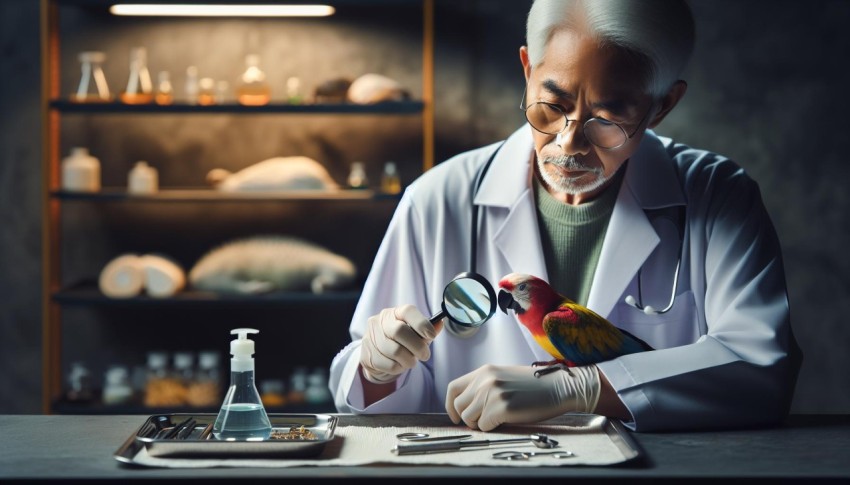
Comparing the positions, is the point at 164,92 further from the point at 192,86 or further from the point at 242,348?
the point at 242,348

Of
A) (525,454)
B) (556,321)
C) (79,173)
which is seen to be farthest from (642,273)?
(79,173)

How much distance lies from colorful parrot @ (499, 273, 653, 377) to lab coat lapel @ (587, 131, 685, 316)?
0.23 meters

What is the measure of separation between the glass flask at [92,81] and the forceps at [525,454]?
2650 millimetres

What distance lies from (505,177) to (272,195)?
5.66ft

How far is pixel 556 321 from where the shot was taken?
1.34m

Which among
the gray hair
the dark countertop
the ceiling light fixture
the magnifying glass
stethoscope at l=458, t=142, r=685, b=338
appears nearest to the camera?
the dark countertop

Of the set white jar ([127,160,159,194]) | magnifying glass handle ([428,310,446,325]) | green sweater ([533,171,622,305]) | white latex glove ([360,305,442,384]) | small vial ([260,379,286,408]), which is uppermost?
white jar ([127,160,159,194])

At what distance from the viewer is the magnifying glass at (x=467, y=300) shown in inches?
51.7

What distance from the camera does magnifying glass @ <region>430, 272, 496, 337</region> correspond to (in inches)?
51.7

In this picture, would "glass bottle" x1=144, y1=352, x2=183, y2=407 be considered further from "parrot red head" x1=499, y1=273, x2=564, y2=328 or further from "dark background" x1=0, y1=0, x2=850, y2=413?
"parrot red head" x1=499, y1=273, x2=564, y2=328

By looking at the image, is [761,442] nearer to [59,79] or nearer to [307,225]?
[307,225]

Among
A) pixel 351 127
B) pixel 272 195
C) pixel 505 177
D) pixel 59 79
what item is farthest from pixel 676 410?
pixel 59 79

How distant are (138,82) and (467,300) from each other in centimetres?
251

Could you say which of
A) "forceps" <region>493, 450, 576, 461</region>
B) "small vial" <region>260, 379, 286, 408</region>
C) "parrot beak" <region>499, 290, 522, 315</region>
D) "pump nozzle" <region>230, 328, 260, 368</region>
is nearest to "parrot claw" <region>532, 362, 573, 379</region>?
"parrot beak" <region>499, 290, 522, 315</region>
